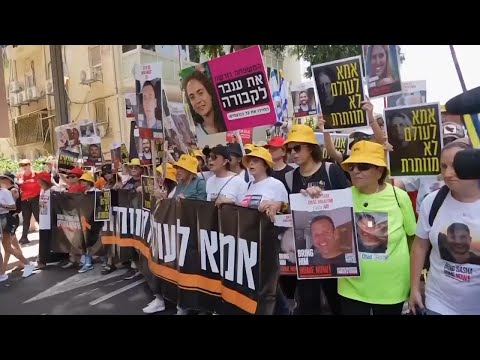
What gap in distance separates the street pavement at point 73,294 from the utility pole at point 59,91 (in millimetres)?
5155

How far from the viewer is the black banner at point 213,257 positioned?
363 centimetres

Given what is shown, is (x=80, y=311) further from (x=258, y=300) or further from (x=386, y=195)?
(x=386, y=195)

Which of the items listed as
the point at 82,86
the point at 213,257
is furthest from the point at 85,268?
the point at 82,86

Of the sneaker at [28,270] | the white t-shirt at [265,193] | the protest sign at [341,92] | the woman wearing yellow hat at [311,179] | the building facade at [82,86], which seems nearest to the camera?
the woman wearing yellow hat at [311,179]

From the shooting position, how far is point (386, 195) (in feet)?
Result: 9.82

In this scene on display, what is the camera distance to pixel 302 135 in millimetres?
3566

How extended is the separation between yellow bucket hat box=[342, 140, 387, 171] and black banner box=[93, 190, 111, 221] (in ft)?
15.3

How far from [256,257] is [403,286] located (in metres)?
1.17

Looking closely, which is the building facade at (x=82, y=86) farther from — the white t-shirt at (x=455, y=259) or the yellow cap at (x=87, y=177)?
the white t-shirt at (x=455, y=259)

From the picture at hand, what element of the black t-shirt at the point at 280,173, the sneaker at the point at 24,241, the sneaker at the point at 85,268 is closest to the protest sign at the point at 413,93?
the black t-shirt at the point at 280,173

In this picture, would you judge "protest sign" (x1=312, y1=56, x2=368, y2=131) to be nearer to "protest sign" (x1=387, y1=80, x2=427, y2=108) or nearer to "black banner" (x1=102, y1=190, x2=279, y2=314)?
"black banner" (x1=102, y1=190, x2=279, y2=314)
